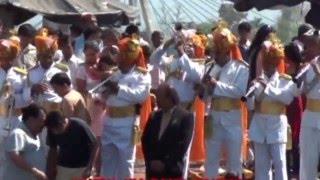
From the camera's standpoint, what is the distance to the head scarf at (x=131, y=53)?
1359 cm

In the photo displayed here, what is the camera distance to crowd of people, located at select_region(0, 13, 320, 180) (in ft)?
→ 38.8

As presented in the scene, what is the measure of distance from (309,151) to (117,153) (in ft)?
7.26

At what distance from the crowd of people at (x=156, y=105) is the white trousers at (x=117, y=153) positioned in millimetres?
13

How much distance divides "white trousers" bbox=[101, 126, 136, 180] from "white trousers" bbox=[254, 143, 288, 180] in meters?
1.44

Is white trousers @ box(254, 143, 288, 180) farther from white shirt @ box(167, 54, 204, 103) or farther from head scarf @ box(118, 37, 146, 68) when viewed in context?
head scarf @ box(118, 37, 146, 68)

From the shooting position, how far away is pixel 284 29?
156 feet

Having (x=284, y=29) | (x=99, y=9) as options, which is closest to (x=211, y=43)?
(x=99, y=9)

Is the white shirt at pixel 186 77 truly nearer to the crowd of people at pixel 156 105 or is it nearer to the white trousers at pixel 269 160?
the crowd of people at pixel 156 105

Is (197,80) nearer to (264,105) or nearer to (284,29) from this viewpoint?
(264,105)

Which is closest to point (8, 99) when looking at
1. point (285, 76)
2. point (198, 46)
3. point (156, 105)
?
point (156, 105)

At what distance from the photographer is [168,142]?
11586 mm

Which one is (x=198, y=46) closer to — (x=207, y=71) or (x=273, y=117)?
(x=207, y=71)

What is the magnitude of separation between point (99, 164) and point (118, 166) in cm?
30

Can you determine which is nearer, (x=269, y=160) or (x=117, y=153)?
(x=269, y=160)
